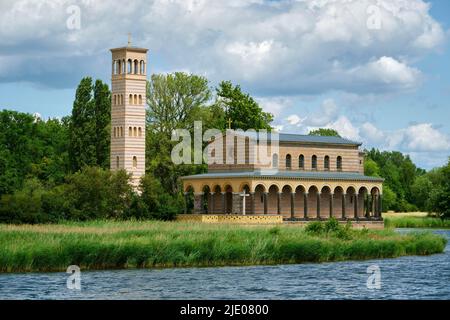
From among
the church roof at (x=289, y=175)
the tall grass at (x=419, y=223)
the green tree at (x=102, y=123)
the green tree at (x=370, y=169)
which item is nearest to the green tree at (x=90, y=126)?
the green tree at (x=102, y=123)

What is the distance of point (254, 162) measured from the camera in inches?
2987

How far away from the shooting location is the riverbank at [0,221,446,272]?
41.1 m

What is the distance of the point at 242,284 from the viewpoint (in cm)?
3872

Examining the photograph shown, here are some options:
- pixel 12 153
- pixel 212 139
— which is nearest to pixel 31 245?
pixel 212 139

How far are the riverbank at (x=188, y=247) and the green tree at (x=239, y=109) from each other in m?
36.2

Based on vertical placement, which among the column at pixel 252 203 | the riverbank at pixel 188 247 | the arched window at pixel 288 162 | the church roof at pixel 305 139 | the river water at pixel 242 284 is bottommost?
the river water at pixel 242 284

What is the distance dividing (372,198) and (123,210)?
76.8 ft

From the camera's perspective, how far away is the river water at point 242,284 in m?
35.8

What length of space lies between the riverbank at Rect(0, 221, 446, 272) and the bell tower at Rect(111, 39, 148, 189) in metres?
22.7

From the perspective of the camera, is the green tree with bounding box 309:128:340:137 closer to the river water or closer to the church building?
the church building

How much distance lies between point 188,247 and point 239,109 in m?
46.4

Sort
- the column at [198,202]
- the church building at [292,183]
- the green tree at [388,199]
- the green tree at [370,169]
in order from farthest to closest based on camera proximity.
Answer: the green tree at [388,199]
the green tree at [370,169]
the column at [198,202]
the church building at [292,183]

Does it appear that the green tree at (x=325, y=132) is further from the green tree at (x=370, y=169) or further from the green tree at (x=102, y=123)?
the green tree at (x=102, y=123)

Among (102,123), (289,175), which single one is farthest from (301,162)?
(102,123)
